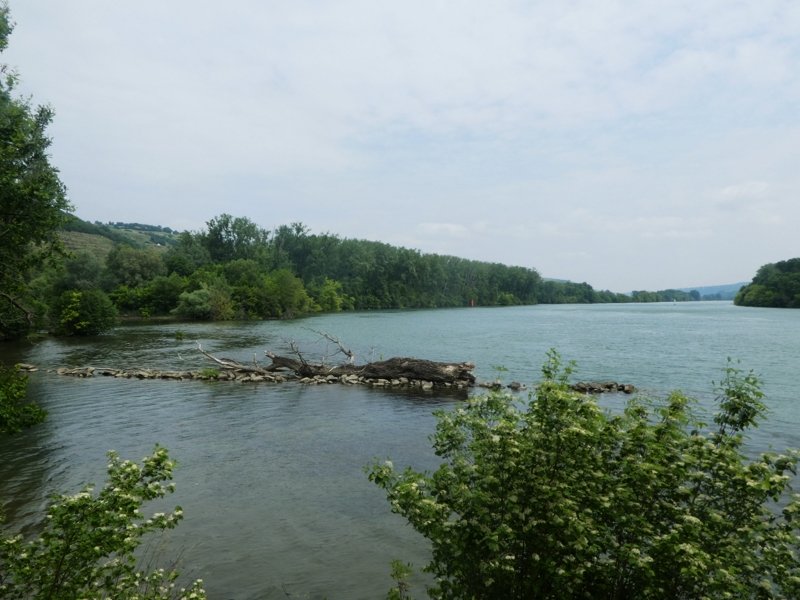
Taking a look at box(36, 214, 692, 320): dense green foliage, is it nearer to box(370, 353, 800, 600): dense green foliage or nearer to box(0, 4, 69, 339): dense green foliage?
box(0, 4, 69, 339): dense green foliage

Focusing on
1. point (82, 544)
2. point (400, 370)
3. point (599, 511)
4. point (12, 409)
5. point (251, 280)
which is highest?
point (251, 280)

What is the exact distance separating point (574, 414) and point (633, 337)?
180ft

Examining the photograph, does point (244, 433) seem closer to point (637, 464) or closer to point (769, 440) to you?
point (637, 464)

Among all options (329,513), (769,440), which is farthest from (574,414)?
(769,440)

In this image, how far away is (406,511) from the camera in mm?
5703

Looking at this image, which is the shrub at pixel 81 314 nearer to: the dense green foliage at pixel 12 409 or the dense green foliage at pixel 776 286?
the dense green foliage at pixel 12 409

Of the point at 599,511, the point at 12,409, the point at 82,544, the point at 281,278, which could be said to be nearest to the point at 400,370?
the point at 12,409

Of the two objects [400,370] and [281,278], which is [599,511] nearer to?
[400,370]

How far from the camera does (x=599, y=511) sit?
5.40m

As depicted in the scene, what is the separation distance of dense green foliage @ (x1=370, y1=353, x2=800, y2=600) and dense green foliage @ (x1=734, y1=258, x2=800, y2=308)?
136 metres

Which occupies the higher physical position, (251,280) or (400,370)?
(251,280)

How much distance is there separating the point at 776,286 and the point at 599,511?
14536cm

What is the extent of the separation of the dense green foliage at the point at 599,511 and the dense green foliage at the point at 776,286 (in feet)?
447

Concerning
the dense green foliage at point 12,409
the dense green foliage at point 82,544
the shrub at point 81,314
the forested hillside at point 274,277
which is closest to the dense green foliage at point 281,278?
the forested hillside at point 274,277
